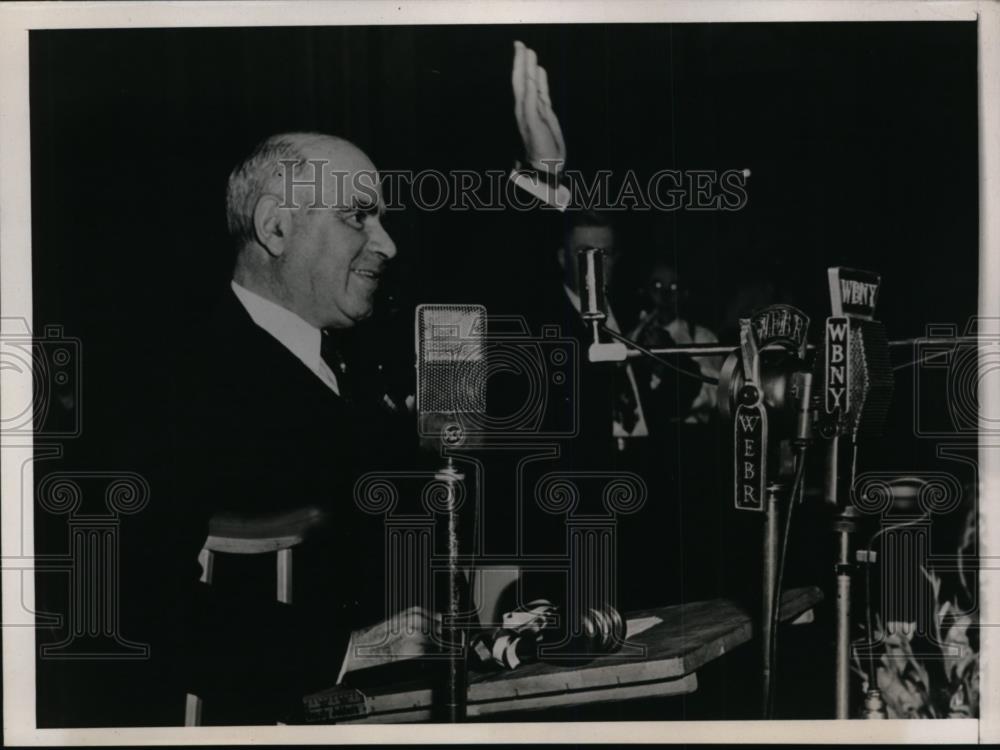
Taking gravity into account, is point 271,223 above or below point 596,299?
above

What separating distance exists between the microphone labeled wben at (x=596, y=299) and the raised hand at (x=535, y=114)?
273 mm

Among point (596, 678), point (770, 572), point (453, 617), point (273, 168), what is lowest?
point (596, 678)

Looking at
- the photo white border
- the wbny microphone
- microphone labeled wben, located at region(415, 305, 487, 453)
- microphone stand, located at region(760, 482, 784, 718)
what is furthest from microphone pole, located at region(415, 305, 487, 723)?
the wbny microphone

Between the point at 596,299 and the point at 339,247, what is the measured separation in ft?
2.50

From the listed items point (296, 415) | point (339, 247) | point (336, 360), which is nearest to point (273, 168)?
point (339, 247)

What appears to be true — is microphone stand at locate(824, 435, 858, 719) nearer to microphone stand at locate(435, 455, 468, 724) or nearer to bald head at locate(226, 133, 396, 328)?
microphone stand at locate(435, 455, 468, 724)

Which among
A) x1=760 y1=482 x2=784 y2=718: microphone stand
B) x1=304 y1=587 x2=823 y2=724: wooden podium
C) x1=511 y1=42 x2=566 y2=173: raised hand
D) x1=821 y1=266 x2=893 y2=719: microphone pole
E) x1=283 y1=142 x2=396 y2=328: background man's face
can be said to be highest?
x1=511 y1=42 x2=566 y2=173: raised hand

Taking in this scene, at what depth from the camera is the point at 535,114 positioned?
2.87 m

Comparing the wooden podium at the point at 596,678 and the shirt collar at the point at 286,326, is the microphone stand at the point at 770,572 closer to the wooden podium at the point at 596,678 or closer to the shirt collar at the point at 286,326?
the wooden podium at the point at 596,678

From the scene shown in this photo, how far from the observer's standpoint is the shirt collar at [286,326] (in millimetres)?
2861

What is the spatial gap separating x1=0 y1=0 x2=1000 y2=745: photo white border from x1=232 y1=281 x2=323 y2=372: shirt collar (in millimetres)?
664

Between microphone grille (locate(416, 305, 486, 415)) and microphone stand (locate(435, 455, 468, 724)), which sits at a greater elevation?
microphone grille (locate(416, 305, 486, 415))

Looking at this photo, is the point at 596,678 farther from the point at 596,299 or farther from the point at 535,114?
the point at 535,114

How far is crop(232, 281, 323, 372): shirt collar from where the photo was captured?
286cm
